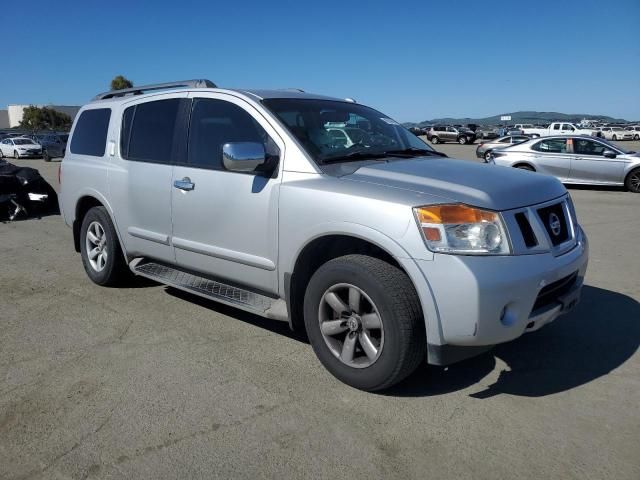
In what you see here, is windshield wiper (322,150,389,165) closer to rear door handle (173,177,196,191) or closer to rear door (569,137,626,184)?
rear door handle (173,177,196,191)

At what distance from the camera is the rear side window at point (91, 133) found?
5301 millimetres

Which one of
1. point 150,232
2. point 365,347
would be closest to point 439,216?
point 365,347

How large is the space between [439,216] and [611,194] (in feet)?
41.2

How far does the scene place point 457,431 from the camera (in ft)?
9.37

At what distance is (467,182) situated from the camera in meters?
3.21

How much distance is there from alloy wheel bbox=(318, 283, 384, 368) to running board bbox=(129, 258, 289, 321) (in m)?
0.36

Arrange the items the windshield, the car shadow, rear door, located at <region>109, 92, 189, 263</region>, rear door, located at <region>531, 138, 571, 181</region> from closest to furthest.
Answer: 1. the car shadow
2. the windshield
3. rear door, located at <region>109, 92, 189, 263</region>
4. rear door, located at <region>531, 138, 571, 181</region>

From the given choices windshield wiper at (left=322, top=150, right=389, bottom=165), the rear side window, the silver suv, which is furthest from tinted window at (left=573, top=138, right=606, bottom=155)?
the rear side window

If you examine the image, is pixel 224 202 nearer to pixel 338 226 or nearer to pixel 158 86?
pixel 338 226

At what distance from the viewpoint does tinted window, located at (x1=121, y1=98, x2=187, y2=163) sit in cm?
450

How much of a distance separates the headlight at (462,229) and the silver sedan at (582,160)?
1249 centimetres

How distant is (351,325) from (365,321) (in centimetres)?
11

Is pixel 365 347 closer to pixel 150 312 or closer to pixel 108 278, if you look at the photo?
pixel 150 312

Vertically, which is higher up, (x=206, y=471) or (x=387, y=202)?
(x=387, y=202)
